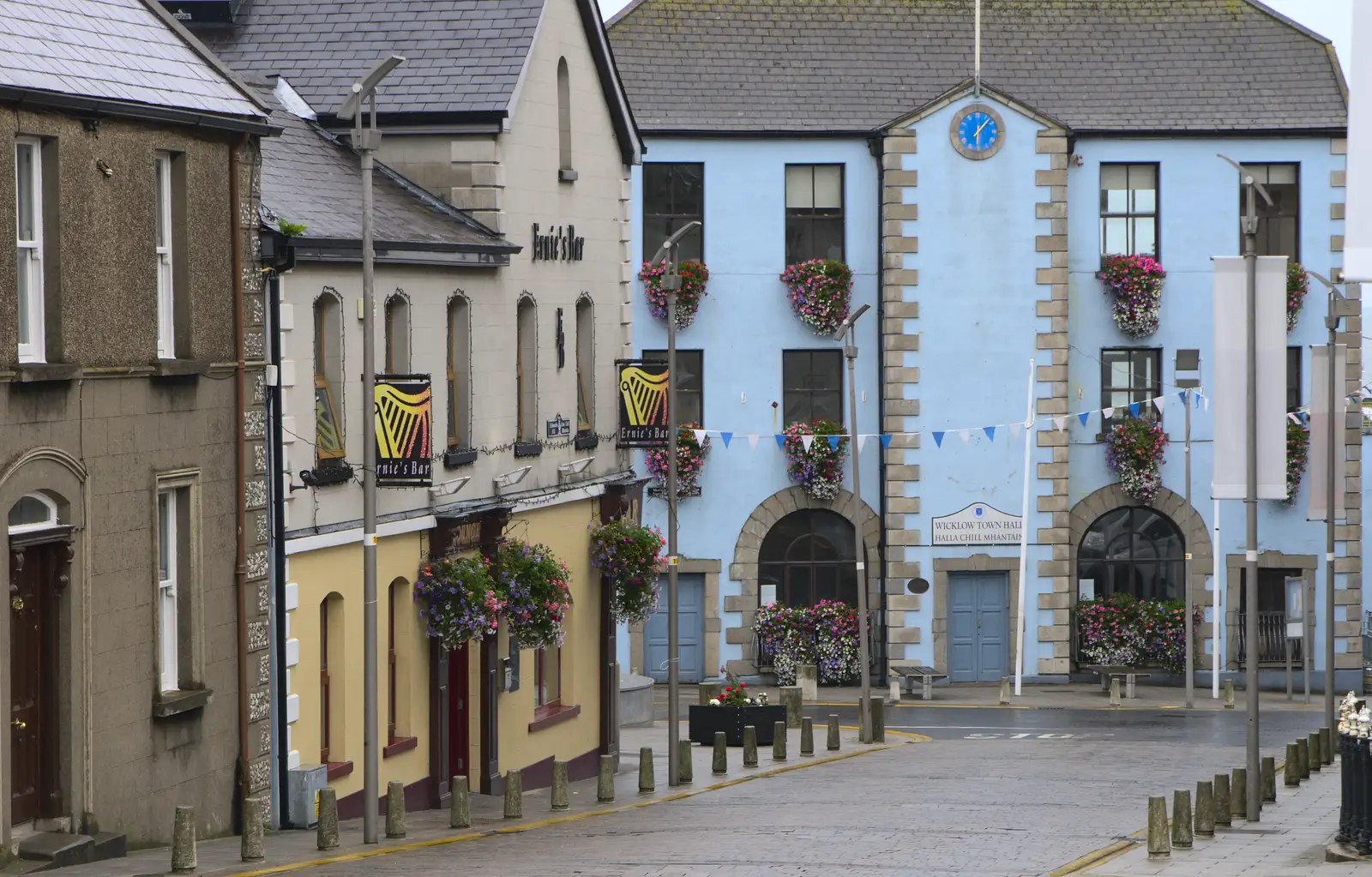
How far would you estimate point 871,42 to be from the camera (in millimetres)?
42625

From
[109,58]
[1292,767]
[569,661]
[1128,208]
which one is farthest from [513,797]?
[1128,208]

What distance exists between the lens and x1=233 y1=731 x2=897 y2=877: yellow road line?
56.0 feet

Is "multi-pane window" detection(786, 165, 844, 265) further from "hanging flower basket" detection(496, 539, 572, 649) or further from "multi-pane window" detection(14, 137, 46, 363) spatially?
"multi-pane window" detection(14, 137, 46, 363)

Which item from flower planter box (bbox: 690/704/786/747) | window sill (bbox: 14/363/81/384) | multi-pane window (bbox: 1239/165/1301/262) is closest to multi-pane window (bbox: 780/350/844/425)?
multi-pane window (bbox: 1239/165/1301/262)

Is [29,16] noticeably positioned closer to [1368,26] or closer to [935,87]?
[1368,26]

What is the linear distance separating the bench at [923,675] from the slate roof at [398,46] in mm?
18106

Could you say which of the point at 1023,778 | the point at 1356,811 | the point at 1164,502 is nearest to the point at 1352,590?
the point at 1164,502

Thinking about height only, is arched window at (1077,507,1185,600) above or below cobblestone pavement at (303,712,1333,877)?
above

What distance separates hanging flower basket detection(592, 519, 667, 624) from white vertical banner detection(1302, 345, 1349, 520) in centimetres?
899

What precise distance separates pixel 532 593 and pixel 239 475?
251 inches

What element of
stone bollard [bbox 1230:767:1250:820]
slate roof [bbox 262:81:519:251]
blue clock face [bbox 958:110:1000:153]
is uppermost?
blue clock face [bbox 958:110:1000:153]

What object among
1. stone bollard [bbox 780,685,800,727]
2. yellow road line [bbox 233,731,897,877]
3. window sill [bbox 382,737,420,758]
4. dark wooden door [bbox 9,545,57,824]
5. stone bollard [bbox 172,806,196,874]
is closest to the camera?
stone bollard [bbox 172,806,196,874]

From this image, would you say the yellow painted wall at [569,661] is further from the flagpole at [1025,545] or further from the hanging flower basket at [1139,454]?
the hanging flower basket at [1139,454]

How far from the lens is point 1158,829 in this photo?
17.4 meters
